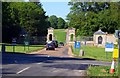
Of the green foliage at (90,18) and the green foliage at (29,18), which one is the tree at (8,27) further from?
the green foliage at (90,18)

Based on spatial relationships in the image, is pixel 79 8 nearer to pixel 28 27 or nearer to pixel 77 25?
pixel 77 25

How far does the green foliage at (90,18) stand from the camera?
4333 inches

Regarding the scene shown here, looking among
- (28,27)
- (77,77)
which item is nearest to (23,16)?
(28,27)

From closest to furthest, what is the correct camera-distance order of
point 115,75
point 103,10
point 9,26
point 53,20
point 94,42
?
point 115,75
point 9,26
point 94,42
point 103,10
point 53,20

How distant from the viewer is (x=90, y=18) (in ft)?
369

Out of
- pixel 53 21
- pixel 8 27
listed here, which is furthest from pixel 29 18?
pixel 53 21

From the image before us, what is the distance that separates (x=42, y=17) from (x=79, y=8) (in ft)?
37.6

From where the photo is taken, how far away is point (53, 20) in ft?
645

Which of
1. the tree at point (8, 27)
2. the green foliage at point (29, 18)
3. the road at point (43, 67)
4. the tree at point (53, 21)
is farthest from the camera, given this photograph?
the tree at point (53, 21)

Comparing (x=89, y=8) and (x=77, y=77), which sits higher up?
(x=89, y=8)

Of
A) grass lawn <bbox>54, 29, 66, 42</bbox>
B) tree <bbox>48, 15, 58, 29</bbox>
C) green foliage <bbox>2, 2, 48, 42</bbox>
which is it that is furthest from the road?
tree <bbox>48, 15, 58, 29</bbox>

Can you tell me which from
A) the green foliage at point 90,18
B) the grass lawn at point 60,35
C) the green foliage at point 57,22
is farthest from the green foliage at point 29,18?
the green foliage at point 57,22

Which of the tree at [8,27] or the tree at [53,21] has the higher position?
the tree at [53,21]

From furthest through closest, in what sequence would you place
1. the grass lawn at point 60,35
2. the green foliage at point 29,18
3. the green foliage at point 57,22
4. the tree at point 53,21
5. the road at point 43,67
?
the tree at point 53,21 < the green foliage at point 57,22 < the grass lawn at point 60,35 < the green foliage at point 29,18 < the road at point 43,67
